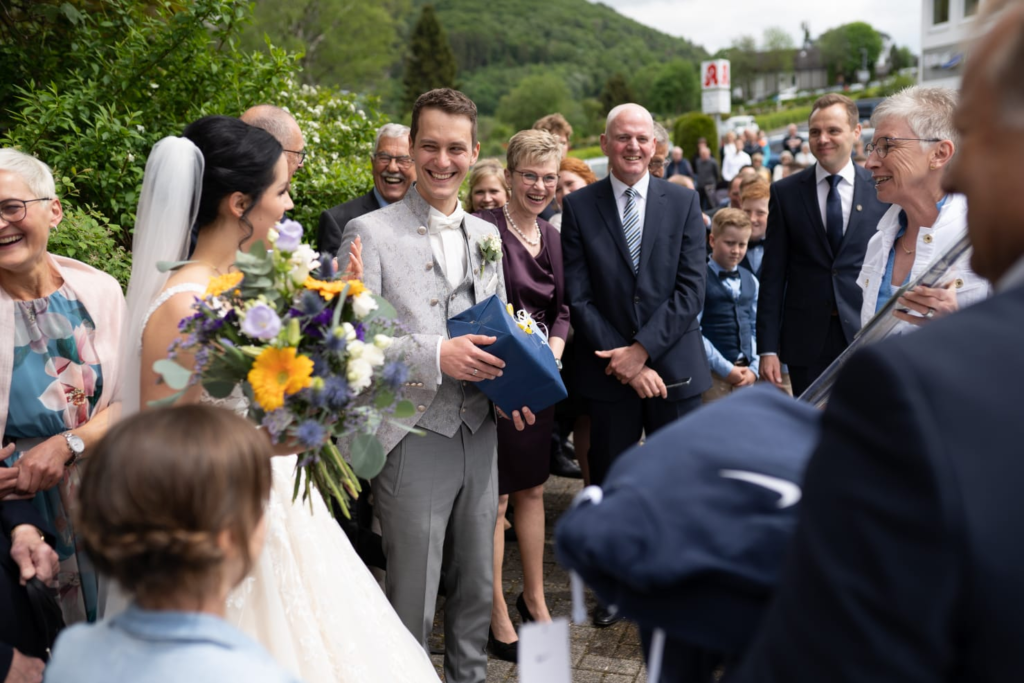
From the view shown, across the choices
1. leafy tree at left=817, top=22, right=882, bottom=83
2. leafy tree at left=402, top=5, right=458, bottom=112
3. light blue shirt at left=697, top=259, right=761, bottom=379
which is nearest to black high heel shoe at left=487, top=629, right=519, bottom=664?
light blue shirt at left=697, top=259, right=761, bottom=379

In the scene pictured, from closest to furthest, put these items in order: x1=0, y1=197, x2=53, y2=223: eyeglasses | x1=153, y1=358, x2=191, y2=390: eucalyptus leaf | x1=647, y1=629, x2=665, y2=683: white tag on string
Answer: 1. x1=647, y1=629, x2=665, y2=683: white tag on string
2. x1=153, y1=358, x2=191, y2=390: eucalyptus leaf
3. x1=0, y1=197, x2=53, y2=223: eyeglasses

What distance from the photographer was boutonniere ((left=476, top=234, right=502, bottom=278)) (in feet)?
12.4

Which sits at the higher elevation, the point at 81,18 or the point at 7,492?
the point at 81,18

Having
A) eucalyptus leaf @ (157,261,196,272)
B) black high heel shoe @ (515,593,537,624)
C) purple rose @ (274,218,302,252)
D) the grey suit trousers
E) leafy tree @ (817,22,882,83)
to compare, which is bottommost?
black high heel shoe @ (515,593,537,624)

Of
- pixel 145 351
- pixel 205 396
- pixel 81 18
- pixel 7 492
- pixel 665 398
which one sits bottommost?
Answer: pixel 665 398

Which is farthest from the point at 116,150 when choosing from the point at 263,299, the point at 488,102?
the point at 488,102

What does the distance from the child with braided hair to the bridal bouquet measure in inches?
30.4

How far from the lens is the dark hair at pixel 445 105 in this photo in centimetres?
378

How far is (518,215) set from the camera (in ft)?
16.1

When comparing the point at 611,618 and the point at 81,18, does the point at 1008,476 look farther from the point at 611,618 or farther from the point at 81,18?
the point at 81,18

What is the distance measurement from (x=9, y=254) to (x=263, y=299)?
127cm

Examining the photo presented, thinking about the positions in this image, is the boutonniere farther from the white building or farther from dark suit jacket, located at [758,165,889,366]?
the white building

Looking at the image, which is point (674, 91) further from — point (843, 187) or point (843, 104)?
point (843, 187)

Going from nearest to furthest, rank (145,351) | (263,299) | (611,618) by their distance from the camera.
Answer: (263,299)
(145,351)
(611,618)
